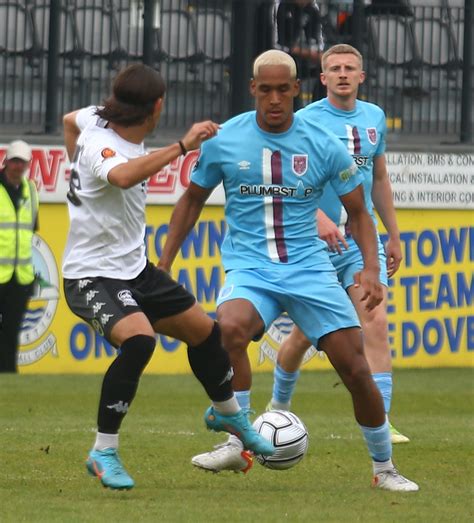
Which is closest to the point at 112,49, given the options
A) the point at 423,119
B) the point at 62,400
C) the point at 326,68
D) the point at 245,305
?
the point at 423,119

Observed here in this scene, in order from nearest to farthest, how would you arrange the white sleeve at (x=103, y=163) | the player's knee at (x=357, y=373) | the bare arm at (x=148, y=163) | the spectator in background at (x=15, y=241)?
the bare arm at (x=148, y=163)
the white sleeve at (x=103, y=163)
the player's knee at (x=357, y=373)
the spectator in background at (x=15, y=241)

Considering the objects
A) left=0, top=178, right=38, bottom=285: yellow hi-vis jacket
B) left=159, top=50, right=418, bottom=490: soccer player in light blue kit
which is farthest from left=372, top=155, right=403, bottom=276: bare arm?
left=0, top=178, right=38, bottom=285: yellow hi-vis jacket

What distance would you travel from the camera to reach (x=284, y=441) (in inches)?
305

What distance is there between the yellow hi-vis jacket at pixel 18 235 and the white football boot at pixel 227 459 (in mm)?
7375

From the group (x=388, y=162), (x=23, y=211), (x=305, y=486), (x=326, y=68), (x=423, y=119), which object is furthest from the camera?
(x=423, y=119)

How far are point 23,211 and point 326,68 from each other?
5.77 m

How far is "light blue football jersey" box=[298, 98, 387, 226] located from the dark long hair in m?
2.34

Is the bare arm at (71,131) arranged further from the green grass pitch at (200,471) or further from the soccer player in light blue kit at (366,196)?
the soccer player in light blue kit at (366,196)

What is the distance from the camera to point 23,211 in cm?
1491

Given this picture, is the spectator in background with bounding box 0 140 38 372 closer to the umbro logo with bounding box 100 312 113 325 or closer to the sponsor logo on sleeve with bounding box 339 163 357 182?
the sponsor logo on sleeve with bounding box 339 163 357 182

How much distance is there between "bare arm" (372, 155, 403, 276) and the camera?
9602 mm

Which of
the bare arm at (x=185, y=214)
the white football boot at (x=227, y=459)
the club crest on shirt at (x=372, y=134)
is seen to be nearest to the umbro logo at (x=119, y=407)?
the white football boot at (x=227, y=459)

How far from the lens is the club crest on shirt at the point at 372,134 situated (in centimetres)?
972

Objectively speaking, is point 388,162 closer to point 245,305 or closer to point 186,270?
point 186,270
